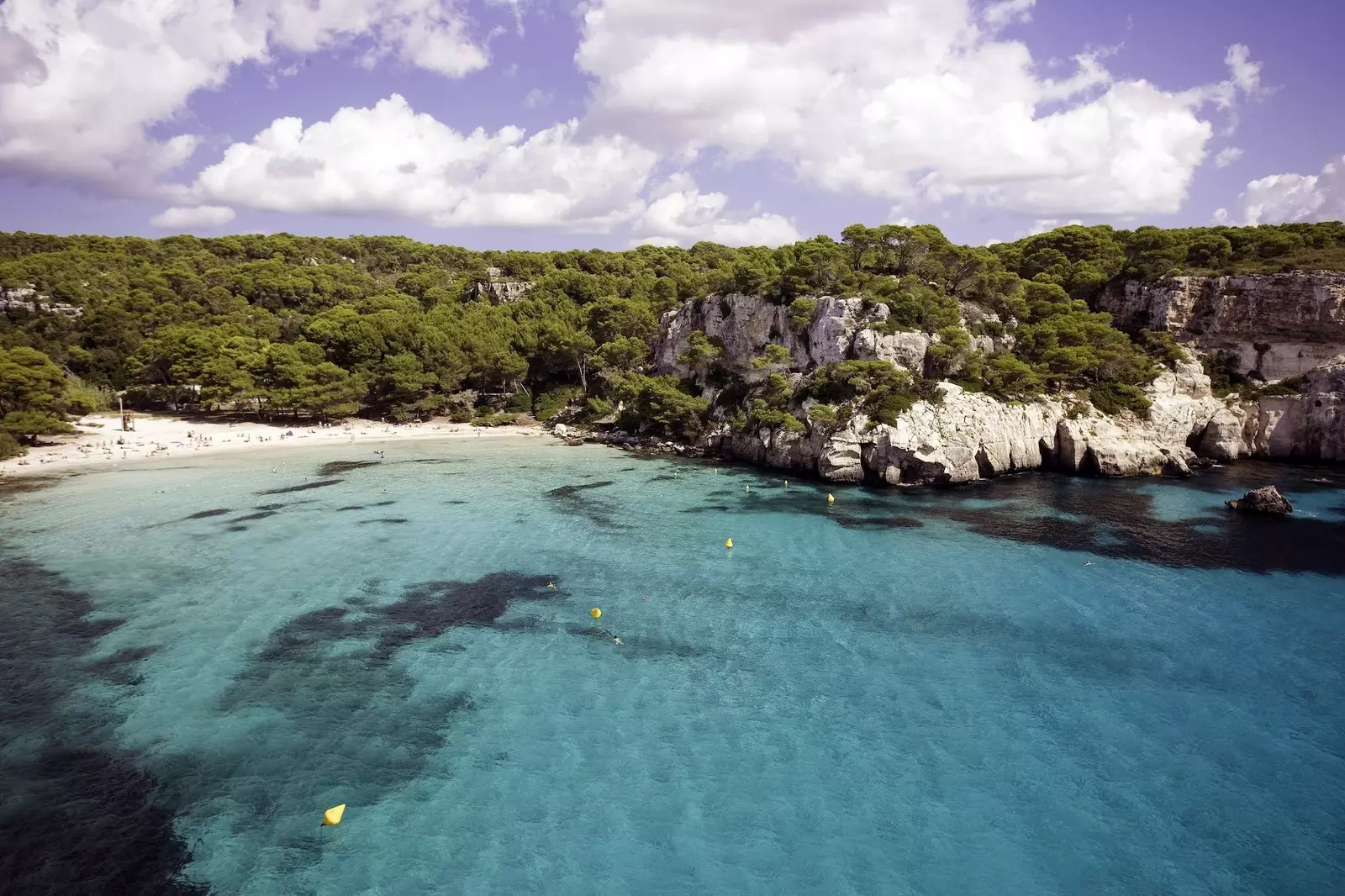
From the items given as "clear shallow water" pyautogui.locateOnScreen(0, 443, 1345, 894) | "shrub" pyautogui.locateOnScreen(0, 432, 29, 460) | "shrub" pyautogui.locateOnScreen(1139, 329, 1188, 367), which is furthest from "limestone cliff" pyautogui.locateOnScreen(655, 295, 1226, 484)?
"shrub" pyautogui.locateOnScreen(0, 432, 29, 460)

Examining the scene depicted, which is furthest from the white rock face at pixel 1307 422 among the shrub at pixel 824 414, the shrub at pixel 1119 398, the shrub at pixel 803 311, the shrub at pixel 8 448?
the shrub at pixel 8 448

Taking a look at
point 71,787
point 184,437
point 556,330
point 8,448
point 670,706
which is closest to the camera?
point 71,787

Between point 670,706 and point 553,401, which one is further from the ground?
point 553,401

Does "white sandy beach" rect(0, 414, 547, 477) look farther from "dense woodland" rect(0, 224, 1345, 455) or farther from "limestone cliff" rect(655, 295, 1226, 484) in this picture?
"limestone cliff" rect(655, 295, 1226, 484)

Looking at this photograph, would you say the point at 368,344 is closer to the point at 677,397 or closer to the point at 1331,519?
the point at 677,397

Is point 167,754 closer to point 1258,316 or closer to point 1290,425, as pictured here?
point 1290,425

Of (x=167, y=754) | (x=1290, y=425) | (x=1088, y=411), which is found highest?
(x=1088, y=411)

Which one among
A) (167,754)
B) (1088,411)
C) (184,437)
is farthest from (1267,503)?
(184,437)

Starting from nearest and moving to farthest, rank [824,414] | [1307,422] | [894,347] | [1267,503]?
[1267,503], [824,414], [894,347], [1307,422]
